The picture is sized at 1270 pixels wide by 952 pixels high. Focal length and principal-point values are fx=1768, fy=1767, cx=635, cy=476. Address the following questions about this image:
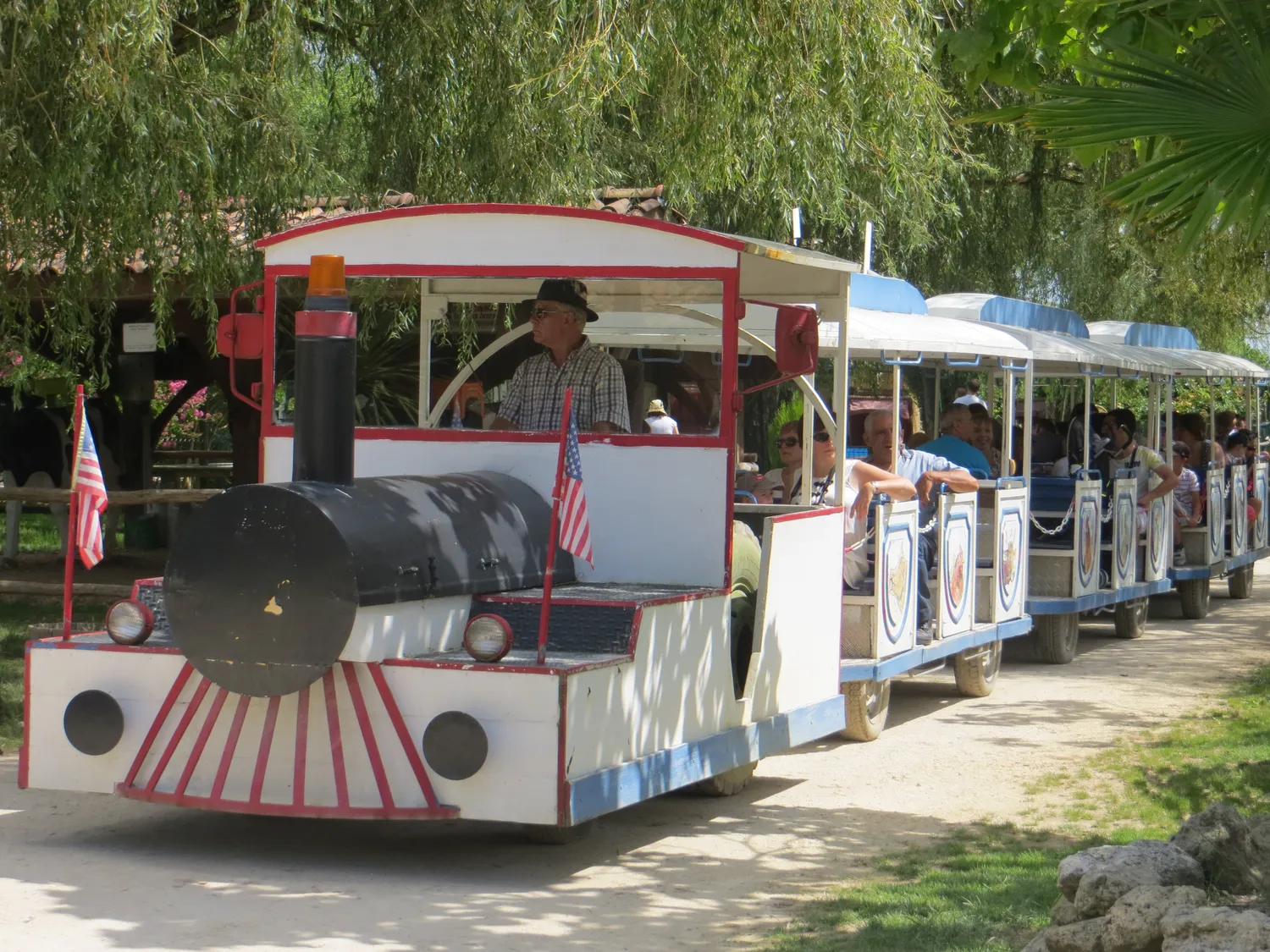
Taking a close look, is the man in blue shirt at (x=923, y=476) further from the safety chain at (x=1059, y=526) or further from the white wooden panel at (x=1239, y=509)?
the white wooden panel at (x=1239, y=509)

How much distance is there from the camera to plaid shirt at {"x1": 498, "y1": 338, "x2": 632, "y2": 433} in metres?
7.50

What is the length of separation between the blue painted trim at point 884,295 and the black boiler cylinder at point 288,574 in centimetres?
482

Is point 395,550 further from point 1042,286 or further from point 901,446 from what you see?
point 1042,286

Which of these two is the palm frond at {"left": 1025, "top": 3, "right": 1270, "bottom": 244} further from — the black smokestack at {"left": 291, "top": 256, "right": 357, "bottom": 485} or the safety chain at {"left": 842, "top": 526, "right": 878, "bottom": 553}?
the safety chain at {"left": 842, "top": 526, "right": 878, "bottom": 553}

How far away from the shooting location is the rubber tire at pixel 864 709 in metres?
9.13

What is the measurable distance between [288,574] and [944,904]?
2452mm

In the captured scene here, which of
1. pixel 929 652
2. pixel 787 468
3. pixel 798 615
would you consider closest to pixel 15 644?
pixel 787 468

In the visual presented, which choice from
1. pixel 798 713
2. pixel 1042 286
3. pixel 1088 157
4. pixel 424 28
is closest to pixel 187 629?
pixel 798 713

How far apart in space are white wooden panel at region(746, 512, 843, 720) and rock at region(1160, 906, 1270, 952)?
2.90 m

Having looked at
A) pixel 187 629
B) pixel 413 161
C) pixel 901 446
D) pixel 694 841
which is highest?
pixel 413 161

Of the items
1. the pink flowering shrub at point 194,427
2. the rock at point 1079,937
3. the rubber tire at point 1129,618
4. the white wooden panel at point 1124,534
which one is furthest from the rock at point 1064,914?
the pink flowering shrub at point 194,427

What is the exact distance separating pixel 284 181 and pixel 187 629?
13.1 ft

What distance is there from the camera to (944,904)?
5840mm

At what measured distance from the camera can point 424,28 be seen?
32.4 ft
